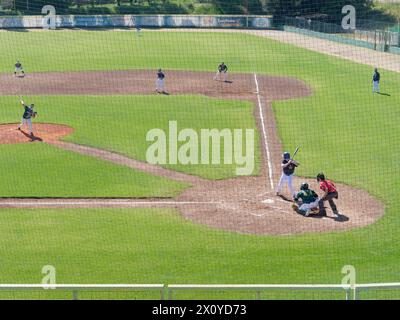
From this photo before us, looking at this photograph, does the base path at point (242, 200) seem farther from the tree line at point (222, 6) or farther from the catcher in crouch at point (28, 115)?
the tree line at point (222, 6)

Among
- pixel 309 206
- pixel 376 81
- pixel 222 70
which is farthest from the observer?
pixel 222 70

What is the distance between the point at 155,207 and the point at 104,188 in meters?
2.18

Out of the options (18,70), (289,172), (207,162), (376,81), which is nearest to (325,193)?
(289,172)

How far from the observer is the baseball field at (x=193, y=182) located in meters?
15.0

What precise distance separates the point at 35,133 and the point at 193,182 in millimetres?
8911

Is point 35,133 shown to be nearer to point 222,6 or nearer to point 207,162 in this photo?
point 207,162

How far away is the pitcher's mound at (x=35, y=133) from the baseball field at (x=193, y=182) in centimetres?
7

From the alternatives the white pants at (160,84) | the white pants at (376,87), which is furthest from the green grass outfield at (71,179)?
the white pants at (376,87)

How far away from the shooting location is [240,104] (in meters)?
33.5

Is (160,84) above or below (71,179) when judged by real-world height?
above

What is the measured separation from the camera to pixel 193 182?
21.3 meters

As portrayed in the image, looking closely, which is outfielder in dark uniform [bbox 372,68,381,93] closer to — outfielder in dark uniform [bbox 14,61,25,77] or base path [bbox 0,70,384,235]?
base path [bbox 0,70,384,235]

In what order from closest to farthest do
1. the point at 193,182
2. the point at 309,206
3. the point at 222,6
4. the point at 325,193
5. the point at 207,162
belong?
1. the point at 309,206
2. the point at 325,193
3. the point at 193,182
4. the point at 207,162
5. the point at 222,6
